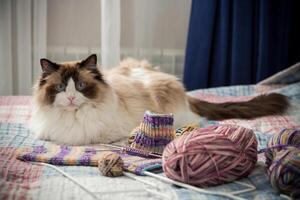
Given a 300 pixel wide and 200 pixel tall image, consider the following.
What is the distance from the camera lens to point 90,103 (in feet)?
5.29

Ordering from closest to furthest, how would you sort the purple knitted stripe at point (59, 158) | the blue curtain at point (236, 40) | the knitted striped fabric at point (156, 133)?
the purple knitted stripe at point (59, 158), the knitted striped fabric at point (156, 133), the blue curtain at point (236, 40)

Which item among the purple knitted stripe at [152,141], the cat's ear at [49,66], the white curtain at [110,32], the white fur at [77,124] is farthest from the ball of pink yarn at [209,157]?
the white curtain at [110,32]

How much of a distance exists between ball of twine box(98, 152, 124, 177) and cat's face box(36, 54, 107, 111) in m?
0.41

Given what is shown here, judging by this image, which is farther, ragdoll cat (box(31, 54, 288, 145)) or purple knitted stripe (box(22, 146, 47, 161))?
ragdoll cat (box(31, 54, 288, 145))

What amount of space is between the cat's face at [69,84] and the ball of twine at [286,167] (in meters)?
0.71

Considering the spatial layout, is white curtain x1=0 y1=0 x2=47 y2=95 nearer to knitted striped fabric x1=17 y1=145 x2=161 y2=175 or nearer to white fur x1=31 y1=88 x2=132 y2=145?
white fur x1=31 y1=88 x2=132 y2=145

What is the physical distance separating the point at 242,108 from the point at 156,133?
0.78 meters

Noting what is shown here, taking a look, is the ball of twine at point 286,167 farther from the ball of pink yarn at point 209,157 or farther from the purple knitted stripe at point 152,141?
the purple knitted stripe at point 152,141

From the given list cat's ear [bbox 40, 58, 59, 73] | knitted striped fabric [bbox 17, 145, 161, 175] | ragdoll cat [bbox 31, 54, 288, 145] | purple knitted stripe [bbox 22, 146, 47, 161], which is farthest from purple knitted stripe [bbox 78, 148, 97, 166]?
cat's ear [bbox 40, 58, 59, 73]

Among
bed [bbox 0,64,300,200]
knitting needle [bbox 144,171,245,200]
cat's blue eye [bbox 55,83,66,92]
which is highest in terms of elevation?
cat's blue eye [bbox 55,83,66,92]

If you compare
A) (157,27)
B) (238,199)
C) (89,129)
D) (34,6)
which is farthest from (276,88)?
(238,199)

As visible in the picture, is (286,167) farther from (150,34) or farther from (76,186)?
(150,34)

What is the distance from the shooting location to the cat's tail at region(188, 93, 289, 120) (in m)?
2.02

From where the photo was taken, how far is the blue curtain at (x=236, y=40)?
2.75 meters
